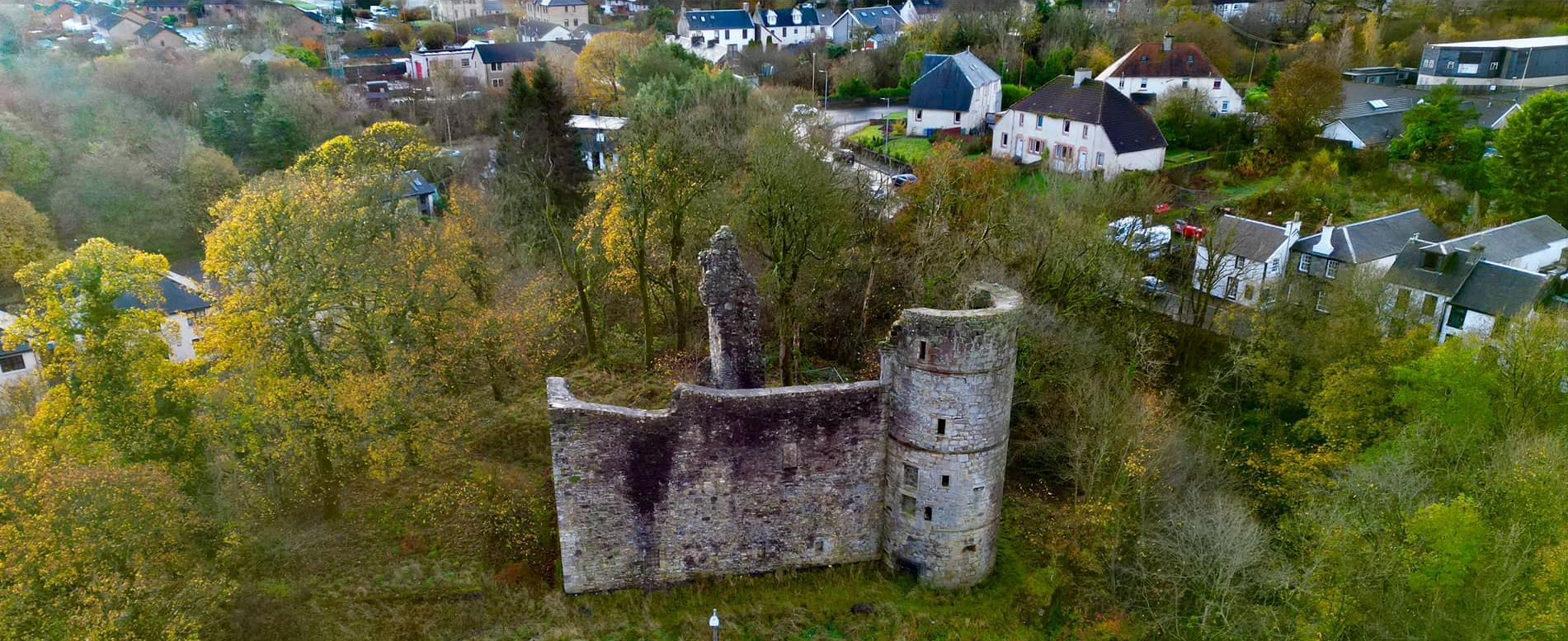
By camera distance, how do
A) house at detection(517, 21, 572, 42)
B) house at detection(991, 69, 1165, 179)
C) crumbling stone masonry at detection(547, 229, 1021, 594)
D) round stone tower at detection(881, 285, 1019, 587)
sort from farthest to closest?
house at detection(517, 21, 572, 42) → house at detection(991, 69, 1165, 179) → crumbling stone masonry at detection(547, 229, 1021, 594) → round stone tower at detection(881, 285, 1019, 587)

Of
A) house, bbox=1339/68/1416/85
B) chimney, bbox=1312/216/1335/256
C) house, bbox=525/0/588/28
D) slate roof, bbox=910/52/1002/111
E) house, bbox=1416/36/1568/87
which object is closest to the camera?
chimney, bbox=1312/216/1335/256

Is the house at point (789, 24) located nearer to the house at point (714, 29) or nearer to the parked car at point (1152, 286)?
the house at point (714, 29)

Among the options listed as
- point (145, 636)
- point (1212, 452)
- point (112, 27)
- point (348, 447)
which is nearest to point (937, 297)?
point (1212, 452)

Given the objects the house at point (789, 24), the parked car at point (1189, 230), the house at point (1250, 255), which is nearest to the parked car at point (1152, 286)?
the house at point (1250, 255)

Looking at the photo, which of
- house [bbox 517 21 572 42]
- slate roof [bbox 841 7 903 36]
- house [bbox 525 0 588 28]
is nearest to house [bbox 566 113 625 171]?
slate roof [bbox 841 7 903 36]

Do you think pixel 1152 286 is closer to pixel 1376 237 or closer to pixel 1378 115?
pixel 1376 237

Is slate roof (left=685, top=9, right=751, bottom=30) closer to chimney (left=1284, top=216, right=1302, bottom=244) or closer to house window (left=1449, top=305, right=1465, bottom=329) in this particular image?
chimney (left=1284, top=216, right=1302, bottom=244)

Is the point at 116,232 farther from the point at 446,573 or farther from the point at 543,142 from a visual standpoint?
the point at 446,573

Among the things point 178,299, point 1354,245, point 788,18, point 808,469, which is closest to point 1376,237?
point 1354,245
